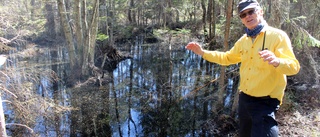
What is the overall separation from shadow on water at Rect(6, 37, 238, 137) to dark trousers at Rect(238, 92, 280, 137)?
4297 millimetres

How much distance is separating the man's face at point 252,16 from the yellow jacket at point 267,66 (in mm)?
103

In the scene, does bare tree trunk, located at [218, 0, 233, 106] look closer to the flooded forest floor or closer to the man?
the flooded forest floor

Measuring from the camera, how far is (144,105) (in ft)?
29.5

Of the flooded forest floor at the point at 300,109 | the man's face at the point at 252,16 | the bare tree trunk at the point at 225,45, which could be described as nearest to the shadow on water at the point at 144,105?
the bare tree trunk at the point at 225,45

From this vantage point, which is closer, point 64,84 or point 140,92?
point 140,92

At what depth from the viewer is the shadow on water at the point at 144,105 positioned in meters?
7.09

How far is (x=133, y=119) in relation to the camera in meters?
7.99

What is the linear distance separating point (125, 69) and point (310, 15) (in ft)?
33.3

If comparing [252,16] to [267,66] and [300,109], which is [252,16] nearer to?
[267,66]

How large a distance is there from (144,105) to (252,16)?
7.14 m

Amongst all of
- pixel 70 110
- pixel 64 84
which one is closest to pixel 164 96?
pixel 70 110

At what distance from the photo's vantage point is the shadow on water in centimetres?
709

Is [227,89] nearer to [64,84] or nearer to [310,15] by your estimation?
[310,15]

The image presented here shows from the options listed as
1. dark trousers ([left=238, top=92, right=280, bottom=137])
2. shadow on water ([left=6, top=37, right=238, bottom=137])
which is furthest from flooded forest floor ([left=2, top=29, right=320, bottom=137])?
dark trousers ([left=238, top=92, right=280, bottom=137])
